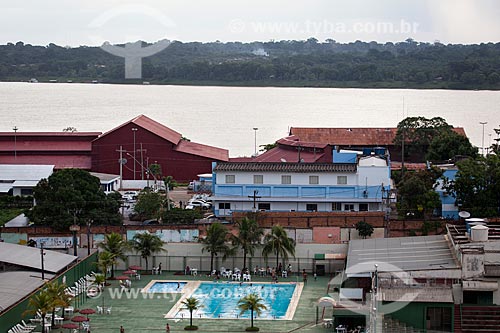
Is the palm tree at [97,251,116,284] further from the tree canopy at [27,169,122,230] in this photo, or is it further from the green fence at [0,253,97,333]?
the tree canopy at [27,169,122,230]

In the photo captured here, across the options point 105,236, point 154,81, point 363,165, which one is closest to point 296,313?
point 105,236

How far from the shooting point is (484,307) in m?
23.2

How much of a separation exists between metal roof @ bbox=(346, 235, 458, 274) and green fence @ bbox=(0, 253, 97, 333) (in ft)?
23.5

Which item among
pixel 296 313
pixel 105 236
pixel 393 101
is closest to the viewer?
pixel 296 313

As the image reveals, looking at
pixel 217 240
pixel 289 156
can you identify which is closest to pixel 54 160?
pixel 289 156

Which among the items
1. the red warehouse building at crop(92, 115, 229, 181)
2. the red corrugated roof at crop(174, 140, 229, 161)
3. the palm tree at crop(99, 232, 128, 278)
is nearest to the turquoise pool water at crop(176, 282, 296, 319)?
the palm tree at crop(99, 232, 128, 278)

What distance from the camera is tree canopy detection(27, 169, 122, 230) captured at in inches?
1294

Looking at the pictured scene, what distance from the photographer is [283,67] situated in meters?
147

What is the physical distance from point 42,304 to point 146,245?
7.90m

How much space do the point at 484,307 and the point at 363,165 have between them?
14.7 m

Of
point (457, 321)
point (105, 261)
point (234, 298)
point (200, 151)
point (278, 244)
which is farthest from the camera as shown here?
point (200, 151)

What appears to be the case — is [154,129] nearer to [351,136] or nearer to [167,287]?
[351,136]

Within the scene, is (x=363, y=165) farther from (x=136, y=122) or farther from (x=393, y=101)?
(x=393, y=101)

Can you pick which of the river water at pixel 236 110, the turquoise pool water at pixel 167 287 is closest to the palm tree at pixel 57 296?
the turquoise pool water at pixel 167 287
